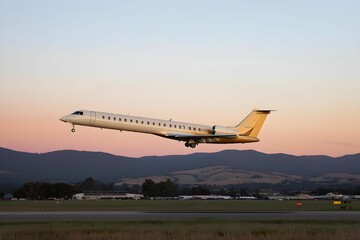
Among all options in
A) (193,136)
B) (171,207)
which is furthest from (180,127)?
(171,207)

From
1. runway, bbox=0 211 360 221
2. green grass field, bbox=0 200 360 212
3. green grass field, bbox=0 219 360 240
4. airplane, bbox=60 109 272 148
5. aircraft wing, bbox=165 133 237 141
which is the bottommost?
green grass field, bbox=0 219 360 240

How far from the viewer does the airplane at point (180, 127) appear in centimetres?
5841

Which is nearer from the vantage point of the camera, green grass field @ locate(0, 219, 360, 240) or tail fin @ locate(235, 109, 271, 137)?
green grass field @ locate(0, 219, 360, 240)

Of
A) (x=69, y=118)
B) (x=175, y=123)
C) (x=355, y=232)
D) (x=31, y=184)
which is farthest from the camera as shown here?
(x=31, y=184)

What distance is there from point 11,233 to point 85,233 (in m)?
4.34

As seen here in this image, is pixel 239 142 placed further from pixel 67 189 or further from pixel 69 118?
pixel 67 189

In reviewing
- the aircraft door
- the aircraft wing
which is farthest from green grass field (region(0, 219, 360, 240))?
the aircraft wing

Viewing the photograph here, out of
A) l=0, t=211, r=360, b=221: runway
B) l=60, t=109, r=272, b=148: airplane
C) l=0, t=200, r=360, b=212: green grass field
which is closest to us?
l=0, t=211, r=360, b=221: runway

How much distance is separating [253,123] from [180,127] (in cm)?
994

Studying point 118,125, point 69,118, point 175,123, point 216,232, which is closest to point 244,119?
point 175,123

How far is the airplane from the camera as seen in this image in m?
58.4

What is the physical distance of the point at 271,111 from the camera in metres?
70.2

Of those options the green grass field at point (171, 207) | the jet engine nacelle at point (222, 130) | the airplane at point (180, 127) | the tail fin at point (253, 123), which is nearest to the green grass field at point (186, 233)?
the airplane at point (180, 127)

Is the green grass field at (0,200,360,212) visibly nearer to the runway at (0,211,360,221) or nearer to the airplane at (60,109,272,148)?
the airplane at (60,109,272,148)
